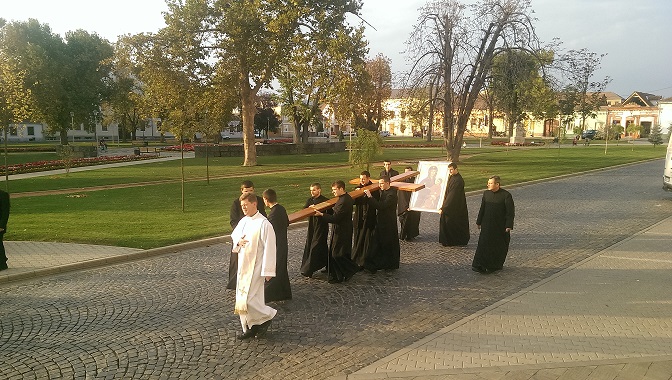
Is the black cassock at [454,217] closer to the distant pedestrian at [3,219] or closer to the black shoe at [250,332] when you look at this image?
the black shoe at [250,332]

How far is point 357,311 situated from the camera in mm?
7516

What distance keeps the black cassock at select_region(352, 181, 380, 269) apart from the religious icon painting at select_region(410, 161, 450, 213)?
2763mm

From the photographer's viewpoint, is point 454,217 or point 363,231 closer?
point 363,231

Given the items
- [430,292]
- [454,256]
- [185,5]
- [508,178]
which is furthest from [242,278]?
[185,5]

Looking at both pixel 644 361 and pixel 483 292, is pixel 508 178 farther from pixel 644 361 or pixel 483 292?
pixel 644 361

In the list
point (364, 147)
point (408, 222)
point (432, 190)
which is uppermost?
point (364, 147)

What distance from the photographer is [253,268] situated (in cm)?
621

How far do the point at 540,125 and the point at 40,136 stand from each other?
302ft

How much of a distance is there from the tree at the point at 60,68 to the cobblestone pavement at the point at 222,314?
4399 centimetres

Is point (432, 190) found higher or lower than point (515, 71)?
lower

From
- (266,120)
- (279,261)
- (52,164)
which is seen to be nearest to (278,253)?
(279,261)

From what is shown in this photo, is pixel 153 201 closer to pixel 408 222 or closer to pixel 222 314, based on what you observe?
pixel 408 222

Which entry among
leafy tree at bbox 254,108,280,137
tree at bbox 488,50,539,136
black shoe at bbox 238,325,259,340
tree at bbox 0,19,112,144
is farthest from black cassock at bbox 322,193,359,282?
leafy tree at bbox 254,108,280,137

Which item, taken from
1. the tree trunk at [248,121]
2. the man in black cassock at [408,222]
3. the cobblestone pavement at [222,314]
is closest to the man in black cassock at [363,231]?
the cobblestone pavement at [222,314]
